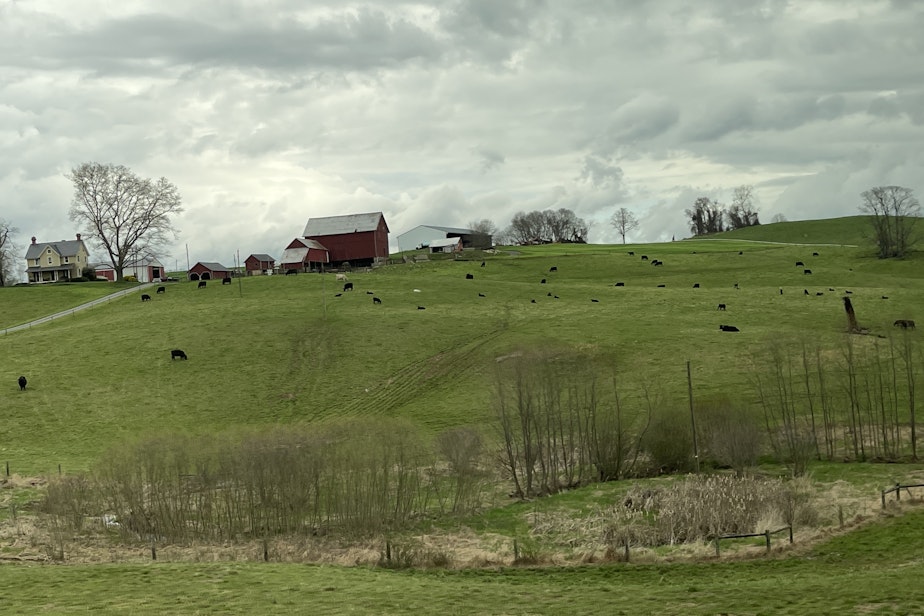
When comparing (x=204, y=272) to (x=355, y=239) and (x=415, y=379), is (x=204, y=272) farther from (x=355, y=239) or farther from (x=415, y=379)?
(x=415, y=379)

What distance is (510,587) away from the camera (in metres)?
24.3

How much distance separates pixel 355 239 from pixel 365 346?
62690mm

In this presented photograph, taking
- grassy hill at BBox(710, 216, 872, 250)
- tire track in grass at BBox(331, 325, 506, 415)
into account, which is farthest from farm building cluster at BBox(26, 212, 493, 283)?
grassy hill at BBox(710, 216, 872, 250)

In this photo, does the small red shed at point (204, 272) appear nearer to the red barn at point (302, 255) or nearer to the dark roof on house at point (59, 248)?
the red barn at point (302, 255)

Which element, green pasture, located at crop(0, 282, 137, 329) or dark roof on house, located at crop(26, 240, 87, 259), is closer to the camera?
green pasture, located at crop(0, 282, 137, 329)

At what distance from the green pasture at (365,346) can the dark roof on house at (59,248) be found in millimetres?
55111

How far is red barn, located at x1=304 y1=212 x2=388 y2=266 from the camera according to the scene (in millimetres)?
125188

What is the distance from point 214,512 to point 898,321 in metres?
47.5

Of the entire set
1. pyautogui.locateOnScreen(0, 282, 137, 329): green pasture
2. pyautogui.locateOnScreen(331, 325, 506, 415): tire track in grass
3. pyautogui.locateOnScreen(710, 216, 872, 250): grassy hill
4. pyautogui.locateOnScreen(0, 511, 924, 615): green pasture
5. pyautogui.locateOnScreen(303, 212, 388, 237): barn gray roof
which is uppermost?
pyautogui.locateOnScreen(303, 212, 388, 237): barn gray roof

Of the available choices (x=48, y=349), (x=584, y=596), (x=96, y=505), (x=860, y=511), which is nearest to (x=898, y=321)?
(x=860, y=511)

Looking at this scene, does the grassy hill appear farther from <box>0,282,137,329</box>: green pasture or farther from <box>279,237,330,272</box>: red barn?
<box>0,282,137,329</box>: green pasture

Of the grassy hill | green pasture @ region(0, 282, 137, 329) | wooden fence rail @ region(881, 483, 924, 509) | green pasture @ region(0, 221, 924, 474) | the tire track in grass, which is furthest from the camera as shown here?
the grassy hill

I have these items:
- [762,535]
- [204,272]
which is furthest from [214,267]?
[762,535]

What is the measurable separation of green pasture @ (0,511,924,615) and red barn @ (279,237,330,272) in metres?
93.4
